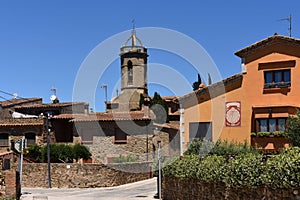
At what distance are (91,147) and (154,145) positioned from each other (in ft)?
18.6

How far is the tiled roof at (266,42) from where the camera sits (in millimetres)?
24125

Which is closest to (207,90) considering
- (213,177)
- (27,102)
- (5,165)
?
(213,177)

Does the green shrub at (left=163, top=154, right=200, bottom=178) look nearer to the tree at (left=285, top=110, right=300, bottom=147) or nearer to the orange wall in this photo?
the tree at (left=285, top=110, right=300, bottom=147)

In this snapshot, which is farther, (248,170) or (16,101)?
(16,101)

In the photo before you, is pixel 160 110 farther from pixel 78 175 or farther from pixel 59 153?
pixel 78 175

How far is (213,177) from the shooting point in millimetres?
15867

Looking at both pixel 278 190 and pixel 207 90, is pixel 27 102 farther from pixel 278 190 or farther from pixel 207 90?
pixel 278 190

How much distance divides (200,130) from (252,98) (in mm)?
3366

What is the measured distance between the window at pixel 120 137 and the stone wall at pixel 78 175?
6.78 meters

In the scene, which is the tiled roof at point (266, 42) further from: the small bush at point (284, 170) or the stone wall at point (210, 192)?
the small bush at point (284, 170)

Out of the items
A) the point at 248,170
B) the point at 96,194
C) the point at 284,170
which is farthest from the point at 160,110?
the point at 284,170

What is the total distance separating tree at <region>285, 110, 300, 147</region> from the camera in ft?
70.5

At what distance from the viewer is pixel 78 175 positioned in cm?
3281

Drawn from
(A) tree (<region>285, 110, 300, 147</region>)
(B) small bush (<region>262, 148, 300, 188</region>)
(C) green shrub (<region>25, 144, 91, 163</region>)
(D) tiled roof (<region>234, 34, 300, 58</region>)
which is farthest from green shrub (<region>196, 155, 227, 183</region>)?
(C) green shrub (<region>25, 144, 91, 163</region>)
